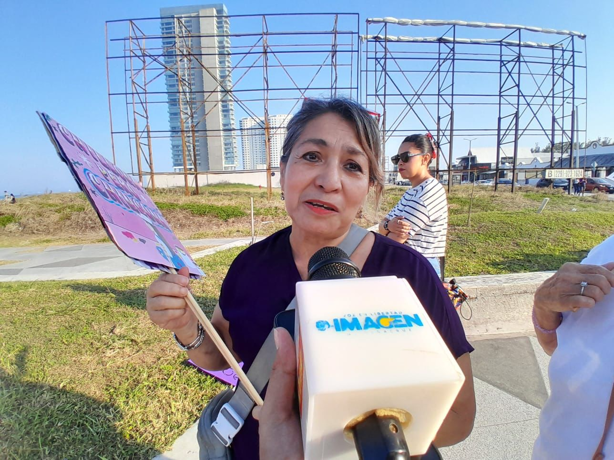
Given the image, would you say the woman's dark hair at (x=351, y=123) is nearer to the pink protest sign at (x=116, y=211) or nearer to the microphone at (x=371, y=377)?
the pink protest sign at (x=116, y=211)

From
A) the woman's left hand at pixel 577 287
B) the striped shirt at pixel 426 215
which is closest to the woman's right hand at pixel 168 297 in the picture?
the woman's left hand at pixel 577 287

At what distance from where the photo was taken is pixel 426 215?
265cm

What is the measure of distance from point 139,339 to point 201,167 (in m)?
41.1

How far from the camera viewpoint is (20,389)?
254 cm

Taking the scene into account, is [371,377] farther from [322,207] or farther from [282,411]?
[322,207]

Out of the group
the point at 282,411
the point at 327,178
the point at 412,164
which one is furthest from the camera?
the point at 412,164

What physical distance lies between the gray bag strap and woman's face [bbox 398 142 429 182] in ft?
5.49

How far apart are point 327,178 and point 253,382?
0.73 meters

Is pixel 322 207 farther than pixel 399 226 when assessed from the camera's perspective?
No

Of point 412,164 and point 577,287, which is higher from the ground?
point 412,164

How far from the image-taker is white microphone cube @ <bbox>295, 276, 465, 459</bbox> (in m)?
0.44

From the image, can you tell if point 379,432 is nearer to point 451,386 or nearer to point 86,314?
point 451,386

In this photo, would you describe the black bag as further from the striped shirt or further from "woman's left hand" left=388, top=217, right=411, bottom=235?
the striped shirt

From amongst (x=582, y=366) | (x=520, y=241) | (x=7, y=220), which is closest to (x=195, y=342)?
(x=582, y=366)
